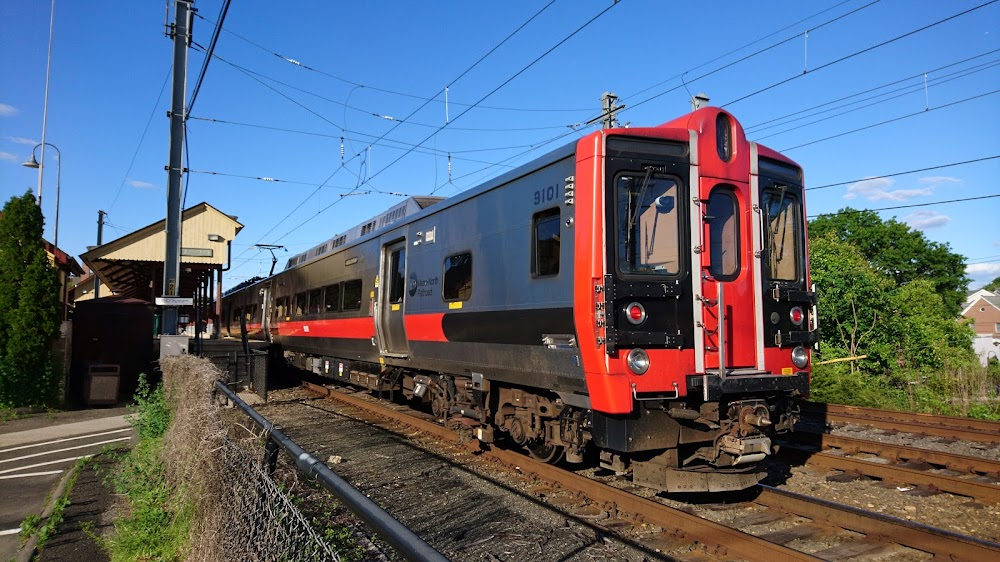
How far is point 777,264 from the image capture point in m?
6.38

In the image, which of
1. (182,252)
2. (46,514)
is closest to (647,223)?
(46,514)

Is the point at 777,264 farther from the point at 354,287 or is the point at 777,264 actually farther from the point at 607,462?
the point at 354,287

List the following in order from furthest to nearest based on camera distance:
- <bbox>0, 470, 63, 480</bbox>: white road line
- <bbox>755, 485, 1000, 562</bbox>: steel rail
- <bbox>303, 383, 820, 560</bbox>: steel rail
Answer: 1. <bbox>0, 470, 63, 480</bbox>: white road line
2. <bbox>303, 383, 820, 560</bbox>: steel rail
3. <bbox>755, 485, 1000, 562</bbox>: steel rail

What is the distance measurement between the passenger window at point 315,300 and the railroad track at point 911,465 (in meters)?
10.4

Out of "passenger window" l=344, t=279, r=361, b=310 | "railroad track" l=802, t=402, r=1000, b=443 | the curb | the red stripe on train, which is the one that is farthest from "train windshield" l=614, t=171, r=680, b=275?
"passenger window" l=344, t=279, r=361, b=310

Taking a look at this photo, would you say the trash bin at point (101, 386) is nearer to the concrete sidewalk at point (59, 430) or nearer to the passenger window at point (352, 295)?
the concrete sidewalk at point (59, 430)

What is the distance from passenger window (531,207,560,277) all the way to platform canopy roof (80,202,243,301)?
15598 mm

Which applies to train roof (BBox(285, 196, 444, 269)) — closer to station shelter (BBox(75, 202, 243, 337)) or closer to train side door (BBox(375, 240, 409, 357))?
train side door (BBox(375, 240, 409, 357))

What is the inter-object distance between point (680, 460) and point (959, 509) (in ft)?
8.45

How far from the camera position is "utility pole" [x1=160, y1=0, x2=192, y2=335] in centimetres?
1286

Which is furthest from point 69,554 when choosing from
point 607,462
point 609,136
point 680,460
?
point 609,136

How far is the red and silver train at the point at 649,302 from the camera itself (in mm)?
5391

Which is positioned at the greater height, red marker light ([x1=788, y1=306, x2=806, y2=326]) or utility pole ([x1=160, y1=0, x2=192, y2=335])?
utility pole ([x1=160, y1=0, x2=192, y2=335])

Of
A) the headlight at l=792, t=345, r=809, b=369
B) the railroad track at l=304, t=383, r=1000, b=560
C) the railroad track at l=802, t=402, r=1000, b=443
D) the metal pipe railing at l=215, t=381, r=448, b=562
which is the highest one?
the headlight at l=792, t=345, r=809, b=369
